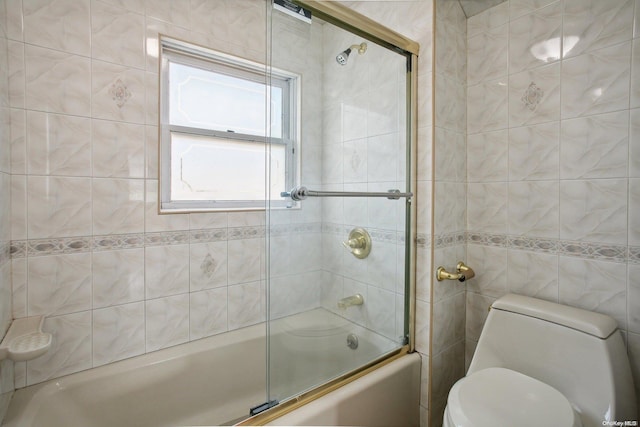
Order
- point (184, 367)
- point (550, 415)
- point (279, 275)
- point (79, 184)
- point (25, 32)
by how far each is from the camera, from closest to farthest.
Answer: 1. point (550, 415)
2. point (279, 275)
3. point (25, 32)
4. point (79, 184)
5. point (184, 367)

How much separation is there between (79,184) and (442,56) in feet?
5.74

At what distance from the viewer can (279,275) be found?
103cm

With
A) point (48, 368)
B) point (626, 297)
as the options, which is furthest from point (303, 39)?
point (48, 368)

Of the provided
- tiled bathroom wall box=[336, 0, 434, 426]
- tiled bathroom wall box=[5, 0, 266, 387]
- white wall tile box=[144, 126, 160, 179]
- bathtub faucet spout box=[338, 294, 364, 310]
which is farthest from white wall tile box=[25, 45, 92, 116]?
tiled bathroom wall box=[336, 0, 434, 426]

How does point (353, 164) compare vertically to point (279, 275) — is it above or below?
above

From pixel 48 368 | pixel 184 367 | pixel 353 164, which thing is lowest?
pixel 184 367

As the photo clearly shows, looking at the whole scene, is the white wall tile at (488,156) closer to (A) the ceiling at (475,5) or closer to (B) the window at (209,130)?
(A) the ceiling at (475,5)

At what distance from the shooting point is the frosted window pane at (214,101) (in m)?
1.63

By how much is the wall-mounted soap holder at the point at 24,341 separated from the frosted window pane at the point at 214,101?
1.09m

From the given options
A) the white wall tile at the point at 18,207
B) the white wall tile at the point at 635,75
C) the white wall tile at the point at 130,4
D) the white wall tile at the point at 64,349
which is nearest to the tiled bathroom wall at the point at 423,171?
the white wall tile at the point at 635,75

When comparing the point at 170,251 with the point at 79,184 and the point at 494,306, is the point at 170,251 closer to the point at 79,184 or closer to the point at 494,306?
the point at 79,184

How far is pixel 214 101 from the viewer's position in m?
1.75

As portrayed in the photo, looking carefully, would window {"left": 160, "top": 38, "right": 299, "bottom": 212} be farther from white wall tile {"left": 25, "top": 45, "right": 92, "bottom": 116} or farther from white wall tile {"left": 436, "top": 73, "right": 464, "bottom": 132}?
white wall tile {"left": 436, "top": 73, "right": 464, "bottom": 132}

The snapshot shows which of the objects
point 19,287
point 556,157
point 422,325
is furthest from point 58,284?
point 556,157
